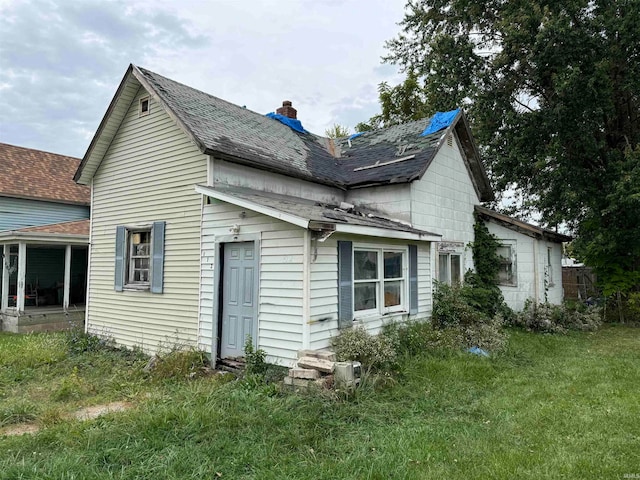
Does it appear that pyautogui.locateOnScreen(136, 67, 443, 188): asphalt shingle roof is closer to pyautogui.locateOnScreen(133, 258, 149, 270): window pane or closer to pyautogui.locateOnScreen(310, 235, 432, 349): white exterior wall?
pyautogui.locateOnScreen(310, 235, 432, 349): white exterior wall

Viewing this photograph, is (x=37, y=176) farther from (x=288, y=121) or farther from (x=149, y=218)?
(x=288, y=121)

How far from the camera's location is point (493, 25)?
15961mm

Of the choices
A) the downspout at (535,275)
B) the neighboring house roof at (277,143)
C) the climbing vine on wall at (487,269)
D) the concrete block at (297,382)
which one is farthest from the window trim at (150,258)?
the downspout at (535,275)

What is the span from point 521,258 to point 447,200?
10.7ft

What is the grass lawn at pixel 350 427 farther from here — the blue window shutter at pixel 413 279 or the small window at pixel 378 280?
the blue window shutter at pixel 413 279

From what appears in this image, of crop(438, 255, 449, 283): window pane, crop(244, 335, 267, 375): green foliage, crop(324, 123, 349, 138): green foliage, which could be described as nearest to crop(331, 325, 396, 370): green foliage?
crop(244, 335, 267, 375): green foliage

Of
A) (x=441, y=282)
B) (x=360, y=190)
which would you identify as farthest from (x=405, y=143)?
(x=441, y=282)

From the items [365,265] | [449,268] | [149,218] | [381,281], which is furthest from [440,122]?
[149,218]

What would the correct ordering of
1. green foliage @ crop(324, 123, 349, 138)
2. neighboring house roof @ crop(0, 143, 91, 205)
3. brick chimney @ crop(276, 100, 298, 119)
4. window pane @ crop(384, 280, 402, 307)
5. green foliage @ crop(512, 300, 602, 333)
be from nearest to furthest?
window pane @ crop(384, 280, 402, 307)
green foliage @ crop(512, 300, 602, 333)
brick chimney @ crop(276, 100, 298, 119)
neighboring house roof @ crop(0, 143, 91, 205)
green foliage @ crop(324, 123, 349, 138)

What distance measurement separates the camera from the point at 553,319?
12.2 metres

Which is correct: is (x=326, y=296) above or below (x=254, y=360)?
above

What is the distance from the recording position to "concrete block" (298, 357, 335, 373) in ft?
19.8

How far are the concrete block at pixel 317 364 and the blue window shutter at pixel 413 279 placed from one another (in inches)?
142

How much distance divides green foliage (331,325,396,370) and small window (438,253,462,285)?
480 centimetres
